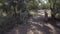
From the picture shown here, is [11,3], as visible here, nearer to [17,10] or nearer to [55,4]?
[17,10]

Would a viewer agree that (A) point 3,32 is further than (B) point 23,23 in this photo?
No

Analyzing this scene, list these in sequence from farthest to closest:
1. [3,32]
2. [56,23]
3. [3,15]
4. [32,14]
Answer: [32,14], [56,23], [3,15], [3,32]

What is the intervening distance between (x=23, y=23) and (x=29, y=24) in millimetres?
340

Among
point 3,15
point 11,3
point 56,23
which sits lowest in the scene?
point 56,23

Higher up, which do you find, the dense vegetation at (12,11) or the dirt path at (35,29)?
the dense vegetation at (12,11)

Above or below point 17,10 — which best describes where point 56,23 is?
below

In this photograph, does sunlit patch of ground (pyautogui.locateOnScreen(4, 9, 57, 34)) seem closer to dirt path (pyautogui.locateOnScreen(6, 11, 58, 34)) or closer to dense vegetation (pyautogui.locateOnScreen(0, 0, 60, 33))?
dirt path (pyautogui.locateOnScreen(6, 11, 58, 34))

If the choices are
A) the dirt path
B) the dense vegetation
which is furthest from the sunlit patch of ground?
the dense vegetation

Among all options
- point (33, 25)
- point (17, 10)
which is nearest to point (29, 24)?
point (33, 25)

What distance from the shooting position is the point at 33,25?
334 inches

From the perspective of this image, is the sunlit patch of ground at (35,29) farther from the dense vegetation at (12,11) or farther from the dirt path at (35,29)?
the dense vegetation at (12,11)

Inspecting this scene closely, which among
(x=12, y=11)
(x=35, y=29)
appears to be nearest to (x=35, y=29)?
(x=35, y=29)

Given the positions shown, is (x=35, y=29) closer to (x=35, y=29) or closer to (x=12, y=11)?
(x=35, y=29)

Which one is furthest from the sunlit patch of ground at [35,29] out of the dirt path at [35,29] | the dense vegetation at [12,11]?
the dense vegetation at [12,11]
